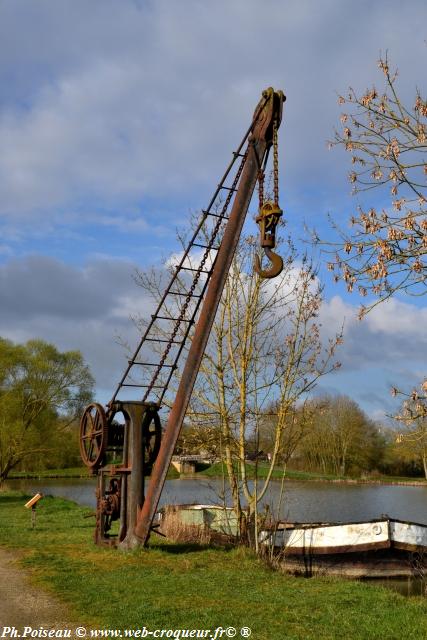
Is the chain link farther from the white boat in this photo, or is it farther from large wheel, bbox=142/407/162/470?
the white boat

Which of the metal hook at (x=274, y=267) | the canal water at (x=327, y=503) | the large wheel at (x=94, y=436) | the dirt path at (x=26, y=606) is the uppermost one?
the metal hook at (x=274, y=267)

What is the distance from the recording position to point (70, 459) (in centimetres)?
4912

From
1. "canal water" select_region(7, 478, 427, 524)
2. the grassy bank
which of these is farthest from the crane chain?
"canal water" select_region(7, 478, 427, 524)

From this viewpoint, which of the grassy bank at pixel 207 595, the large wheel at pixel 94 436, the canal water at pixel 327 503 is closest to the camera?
the grassy bank at pixel 207 595

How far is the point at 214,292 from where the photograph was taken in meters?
11.4

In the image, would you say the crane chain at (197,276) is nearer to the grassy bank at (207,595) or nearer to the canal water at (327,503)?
the grassy bank at (207,595)

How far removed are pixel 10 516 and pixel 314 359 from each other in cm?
1115

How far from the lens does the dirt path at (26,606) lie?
271 inches

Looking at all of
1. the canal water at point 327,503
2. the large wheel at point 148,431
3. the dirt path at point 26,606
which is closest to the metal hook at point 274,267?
the large wheel at point 148,431

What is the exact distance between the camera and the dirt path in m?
6.87

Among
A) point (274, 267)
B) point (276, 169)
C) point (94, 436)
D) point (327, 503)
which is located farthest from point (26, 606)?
point (327, 503)

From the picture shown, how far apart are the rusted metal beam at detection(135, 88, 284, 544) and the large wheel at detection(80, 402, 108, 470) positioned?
1321mm

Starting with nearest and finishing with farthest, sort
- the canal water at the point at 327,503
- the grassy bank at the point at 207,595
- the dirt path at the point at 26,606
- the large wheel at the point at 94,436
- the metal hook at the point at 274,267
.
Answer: the dirt path at the point at 26,606, the grassy bank at the point at 207,595, the metal hook at the point at 274,267, the large wheel at the point at 94,436, the canal water at the point at 327,503

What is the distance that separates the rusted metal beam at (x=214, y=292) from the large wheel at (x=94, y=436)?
1321mm
